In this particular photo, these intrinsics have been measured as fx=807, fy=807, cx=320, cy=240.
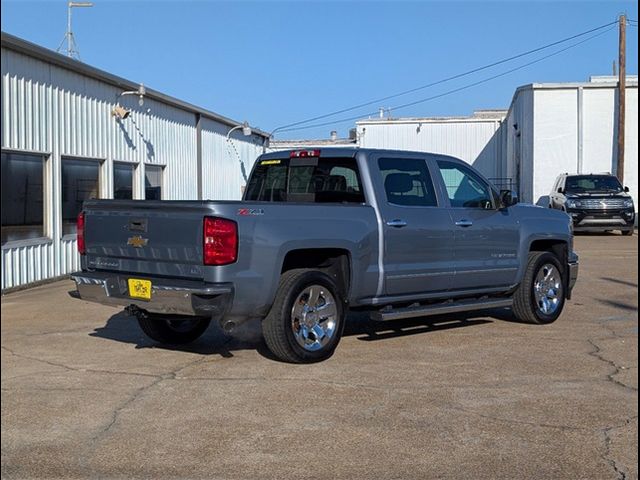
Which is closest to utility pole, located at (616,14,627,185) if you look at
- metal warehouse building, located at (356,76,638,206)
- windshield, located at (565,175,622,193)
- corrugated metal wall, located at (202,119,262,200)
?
metal warehouse building, located at (356,76,638,206)

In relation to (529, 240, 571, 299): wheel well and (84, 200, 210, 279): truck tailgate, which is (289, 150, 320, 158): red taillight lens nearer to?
(84, 200, 210, 279): truck tailgate

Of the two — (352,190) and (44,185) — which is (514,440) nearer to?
(352,190)

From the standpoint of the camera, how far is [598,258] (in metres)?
17.4

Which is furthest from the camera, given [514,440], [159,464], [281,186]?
[281,186]

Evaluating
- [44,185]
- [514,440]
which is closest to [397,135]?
[44,185]

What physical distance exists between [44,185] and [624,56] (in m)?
24.3

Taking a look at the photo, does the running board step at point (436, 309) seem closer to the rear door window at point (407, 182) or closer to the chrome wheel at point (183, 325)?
the rear door window at point (407, 182)

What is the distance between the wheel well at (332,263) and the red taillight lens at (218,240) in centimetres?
98

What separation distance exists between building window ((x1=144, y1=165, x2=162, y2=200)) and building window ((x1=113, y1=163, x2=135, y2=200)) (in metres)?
0.85

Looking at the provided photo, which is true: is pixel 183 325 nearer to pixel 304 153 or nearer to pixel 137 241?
pixel 137 241

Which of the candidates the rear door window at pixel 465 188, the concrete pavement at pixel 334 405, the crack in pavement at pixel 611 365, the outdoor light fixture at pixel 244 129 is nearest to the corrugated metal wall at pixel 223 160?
the outdoor light fixture at pixel 244 129

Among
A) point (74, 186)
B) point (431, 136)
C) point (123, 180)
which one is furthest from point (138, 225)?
point (431, 136)

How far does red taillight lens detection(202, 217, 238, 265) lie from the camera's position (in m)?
6.55

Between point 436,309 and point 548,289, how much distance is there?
202 centimetres
